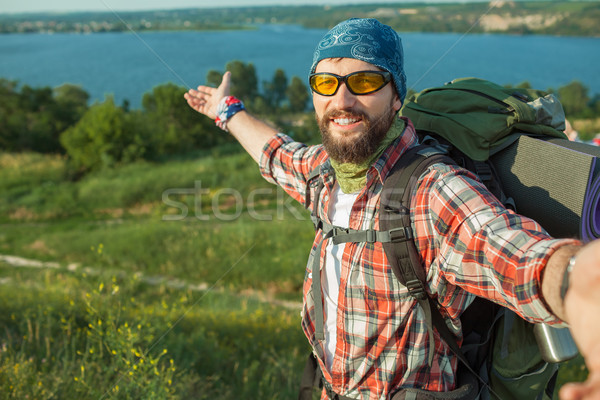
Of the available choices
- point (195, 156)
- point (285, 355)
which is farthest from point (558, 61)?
point (285, 355)

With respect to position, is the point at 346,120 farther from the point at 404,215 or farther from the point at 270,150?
the point at 270,150

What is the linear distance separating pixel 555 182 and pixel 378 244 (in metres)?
0.79

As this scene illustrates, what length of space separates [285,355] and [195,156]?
4106 cm

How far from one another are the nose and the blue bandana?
147 mm

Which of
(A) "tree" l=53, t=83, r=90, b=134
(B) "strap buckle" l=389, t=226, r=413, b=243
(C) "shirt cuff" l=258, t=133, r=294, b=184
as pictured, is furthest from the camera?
(A) "tree" l=53, t=83, r=90, b=134

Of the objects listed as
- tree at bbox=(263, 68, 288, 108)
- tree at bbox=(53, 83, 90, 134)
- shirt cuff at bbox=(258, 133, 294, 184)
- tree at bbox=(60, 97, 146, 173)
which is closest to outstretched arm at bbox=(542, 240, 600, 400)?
shirt cuff at bbox=(258, 133, 294, 184)

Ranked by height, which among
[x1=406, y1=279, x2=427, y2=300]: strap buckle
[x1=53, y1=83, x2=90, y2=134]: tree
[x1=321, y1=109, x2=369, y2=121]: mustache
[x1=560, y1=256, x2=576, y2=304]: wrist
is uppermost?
[x1=53, y1=83, x2=90, y2=134]: tree

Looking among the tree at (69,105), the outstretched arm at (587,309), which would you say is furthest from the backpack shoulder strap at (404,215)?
the tree at (69,105)

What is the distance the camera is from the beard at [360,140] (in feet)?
6.63

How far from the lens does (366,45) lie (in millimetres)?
2029

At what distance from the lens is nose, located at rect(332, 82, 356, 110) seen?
6.73 feet

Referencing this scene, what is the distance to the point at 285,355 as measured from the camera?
4961 mm

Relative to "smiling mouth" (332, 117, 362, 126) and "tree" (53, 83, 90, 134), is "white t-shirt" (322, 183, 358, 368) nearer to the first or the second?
"smiling mouth" (332, 117, 362, 126)

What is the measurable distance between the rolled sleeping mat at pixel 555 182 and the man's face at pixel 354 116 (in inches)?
23.0
